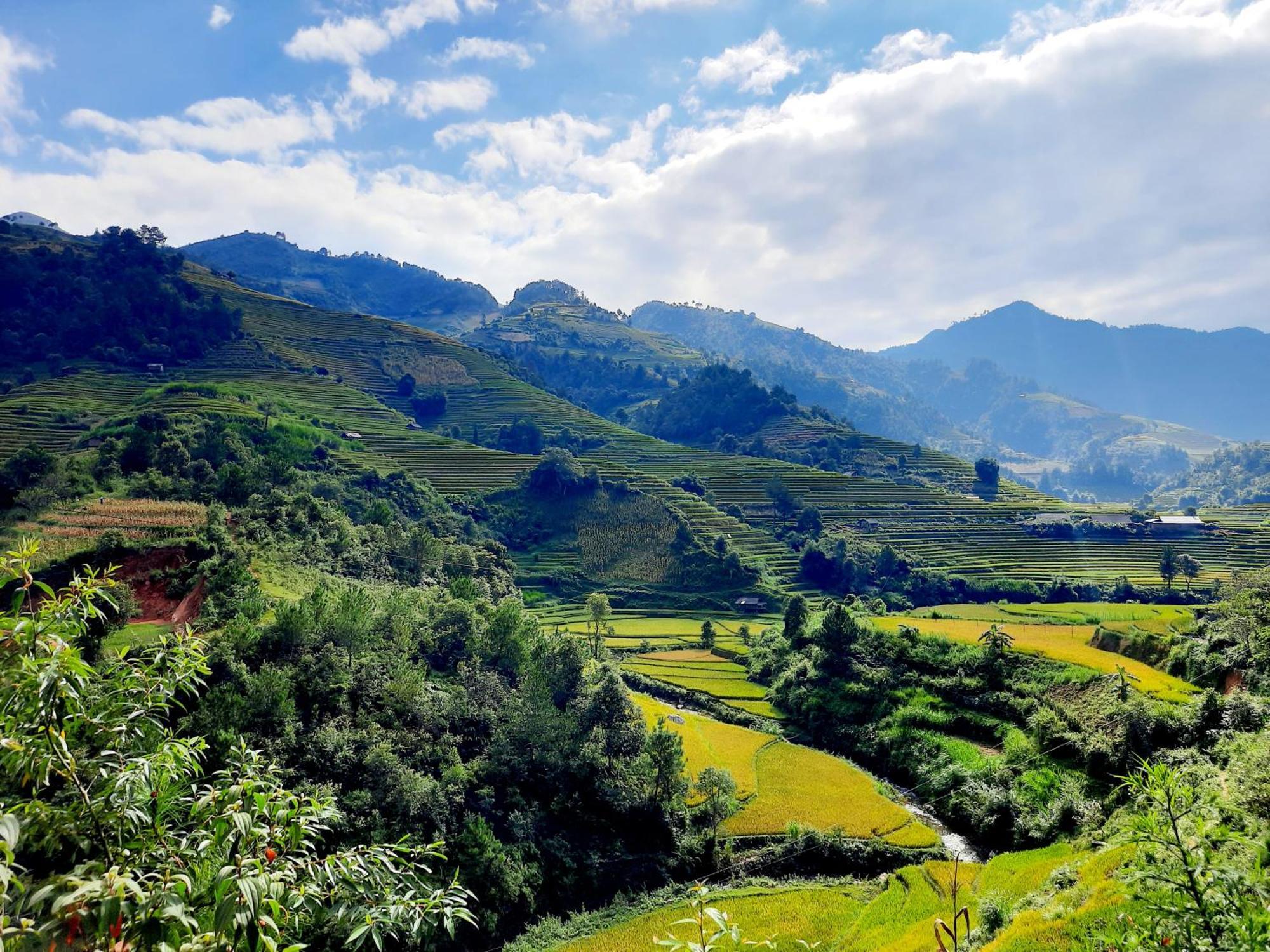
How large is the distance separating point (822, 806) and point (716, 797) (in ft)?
20.9

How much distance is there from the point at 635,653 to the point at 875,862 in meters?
32.8

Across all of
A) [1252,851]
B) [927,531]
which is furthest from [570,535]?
[1252,851]

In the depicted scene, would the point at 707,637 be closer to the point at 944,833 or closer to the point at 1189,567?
the point at 944,833

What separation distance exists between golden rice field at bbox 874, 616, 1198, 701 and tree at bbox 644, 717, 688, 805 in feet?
76.1

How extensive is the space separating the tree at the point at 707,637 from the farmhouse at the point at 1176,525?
70164 millimetres

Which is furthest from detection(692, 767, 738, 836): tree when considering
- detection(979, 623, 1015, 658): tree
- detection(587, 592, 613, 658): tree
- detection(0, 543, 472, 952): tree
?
detection(0, 543, 472, 952): tree

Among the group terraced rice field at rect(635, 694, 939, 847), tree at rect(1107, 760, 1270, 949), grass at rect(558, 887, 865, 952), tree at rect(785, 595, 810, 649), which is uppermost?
tree at rect(1107, 760, 1270, 949)

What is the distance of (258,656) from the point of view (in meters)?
28.5

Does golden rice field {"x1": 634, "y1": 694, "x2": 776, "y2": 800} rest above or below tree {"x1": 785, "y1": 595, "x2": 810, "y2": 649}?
below

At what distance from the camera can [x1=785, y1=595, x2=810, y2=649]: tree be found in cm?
5231

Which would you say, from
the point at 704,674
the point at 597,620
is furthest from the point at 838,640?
the point at 597,620

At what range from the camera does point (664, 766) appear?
30.9 m

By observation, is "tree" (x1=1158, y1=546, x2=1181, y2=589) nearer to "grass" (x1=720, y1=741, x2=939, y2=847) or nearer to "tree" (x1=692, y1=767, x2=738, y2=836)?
"grass" (x1=720, y1=741, x2=939, y2=847)

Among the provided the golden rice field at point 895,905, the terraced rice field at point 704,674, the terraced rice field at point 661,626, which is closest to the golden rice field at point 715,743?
the terraced rice field at point 704,674
